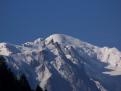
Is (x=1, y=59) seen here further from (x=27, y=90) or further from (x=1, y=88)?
(x=1, y=88)

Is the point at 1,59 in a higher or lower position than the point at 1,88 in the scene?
higher

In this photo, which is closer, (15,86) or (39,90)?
(15,86)

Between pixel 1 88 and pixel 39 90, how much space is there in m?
21.9

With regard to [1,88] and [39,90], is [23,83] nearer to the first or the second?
[39,90]

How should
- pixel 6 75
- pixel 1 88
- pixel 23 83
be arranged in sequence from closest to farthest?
1. pixel 1 88
2. pixel 6 75
3. pixel 23 83

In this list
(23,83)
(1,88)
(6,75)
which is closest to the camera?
(1,88)

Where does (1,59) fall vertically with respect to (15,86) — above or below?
above

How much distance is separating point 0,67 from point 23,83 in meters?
9.05

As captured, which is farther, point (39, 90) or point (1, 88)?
point (39, 90)

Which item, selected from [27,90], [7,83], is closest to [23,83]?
[27,90]

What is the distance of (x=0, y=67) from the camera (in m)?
112

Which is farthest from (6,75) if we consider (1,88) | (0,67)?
(1,88)

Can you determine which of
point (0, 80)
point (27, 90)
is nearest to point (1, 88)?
point (0, 80)

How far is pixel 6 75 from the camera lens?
367 ft
